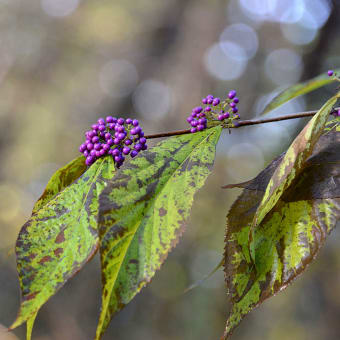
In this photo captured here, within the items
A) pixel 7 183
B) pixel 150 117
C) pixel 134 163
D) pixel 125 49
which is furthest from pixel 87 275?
pixel 134 163

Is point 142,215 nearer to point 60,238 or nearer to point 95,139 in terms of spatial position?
point 60,238

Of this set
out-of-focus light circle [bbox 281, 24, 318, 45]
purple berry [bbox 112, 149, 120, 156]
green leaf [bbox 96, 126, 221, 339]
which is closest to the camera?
green leaf [bbox 96, 126, 221, 339]

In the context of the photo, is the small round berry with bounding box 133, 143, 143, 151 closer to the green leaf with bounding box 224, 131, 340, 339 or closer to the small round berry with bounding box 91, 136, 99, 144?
the small round berry with bounding box 91, 136, 99, 144

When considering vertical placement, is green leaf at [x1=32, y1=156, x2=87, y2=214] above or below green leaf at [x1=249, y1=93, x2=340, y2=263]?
below

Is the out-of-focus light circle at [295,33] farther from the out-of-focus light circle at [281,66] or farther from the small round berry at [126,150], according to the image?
the small round berry at [126,150]

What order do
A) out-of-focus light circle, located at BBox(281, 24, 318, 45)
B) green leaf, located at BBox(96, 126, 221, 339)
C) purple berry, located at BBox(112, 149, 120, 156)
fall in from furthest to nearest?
out-of-focus light circle, located at BBox(281, 24, 318, 45) → purple berry, located at BBox(112, 149, 120, 156) → green leaf, located at BBox(96, 126, 221, 339)

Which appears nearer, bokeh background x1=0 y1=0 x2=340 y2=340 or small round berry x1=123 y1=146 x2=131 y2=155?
small round berry x1=123 y1=146 x2=131 y2=155

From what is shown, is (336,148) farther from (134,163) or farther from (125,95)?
(125,95)


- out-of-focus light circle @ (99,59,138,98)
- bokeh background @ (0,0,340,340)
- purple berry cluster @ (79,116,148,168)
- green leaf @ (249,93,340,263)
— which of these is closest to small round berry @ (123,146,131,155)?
purple berry cluster @ (79,116,148,168)
